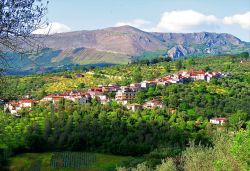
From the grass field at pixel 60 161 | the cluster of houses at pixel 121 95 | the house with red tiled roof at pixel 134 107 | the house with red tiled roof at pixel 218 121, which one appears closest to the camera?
the grass field at pixel 60 161

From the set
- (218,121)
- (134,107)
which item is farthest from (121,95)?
(218,121)

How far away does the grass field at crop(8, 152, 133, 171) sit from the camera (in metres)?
43.7

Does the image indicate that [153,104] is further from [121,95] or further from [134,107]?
[121,95]

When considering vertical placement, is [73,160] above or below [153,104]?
below

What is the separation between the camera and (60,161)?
151ft

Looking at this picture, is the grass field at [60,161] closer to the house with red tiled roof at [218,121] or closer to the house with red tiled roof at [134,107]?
the house with red tiled roof at [218,121]

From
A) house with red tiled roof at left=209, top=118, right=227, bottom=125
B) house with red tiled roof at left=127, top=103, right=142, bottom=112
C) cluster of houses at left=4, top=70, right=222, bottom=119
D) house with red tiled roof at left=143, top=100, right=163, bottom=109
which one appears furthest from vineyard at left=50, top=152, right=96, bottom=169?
house with red tiled roof at left=143, top=100, right=163, bottom=109

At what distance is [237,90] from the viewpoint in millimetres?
69188

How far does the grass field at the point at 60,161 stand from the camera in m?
43.7

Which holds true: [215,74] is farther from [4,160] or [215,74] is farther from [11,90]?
[11,90]

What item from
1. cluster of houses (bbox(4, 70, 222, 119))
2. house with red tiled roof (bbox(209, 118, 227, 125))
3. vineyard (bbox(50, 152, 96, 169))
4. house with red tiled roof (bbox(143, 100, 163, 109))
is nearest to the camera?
vineyard (bbox(50, 152, 96, 169))

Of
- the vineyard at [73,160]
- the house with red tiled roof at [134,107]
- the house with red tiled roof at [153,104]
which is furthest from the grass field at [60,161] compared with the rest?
the house with red tiled roof at [153,104]

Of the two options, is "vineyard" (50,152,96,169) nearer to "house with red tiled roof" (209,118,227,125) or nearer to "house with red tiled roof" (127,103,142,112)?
"house with red tiled roof" (127,103,142,112)

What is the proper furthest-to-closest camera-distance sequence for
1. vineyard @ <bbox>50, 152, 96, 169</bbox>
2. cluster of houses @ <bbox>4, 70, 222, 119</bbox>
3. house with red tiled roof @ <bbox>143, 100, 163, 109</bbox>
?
cluster of houses @ <bbox>4, 70, 222, 119</bbox>, house with red tiled roof @ <bbox>143, 100, 163, 109</bbox>, vineyard @ <bbox>50, 152, 96, 169</bbox>
